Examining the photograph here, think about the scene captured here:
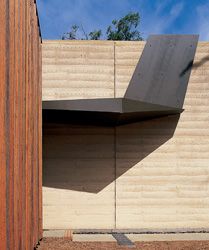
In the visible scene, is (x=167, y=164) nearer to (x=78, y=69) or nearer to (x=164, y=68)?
(x=164, y=68)

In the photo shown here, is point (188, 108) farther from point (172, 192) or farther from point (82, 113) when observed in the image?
point (82, 113)

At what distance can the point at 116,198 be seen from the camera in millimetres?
11234

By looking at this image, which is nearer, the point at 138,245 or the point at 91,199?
the point at 138,245

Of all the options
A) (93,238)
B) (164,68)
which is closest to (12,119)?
(93,238)

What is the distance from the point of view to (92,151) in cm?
1140

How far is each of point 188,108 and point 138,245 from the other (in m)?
4.24

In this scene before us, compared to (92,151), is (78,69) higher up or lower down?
higher up

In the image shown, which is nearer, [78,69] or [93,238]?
[93,238]

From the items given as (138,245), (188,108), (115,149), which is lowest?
(138,245)

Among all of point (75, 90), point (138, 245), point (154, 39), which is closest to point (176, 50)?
point (154, 39)

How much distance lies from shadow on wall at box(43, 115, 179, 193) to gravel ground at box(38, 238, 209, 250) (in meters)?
2.36

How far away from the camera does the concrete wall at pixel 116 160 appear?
11.2 meters

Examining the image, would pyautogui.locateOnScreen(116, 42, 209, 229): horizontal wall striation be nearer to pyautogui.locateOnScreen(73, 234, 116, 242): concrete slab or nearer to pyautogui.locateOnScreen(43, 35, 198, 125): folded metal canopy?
pyautogui.locateOnScreen(43, 35, 198, 125): folded metal canopy

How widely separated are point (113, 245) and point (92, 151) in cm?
322
